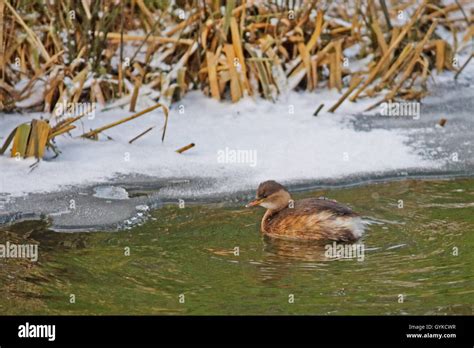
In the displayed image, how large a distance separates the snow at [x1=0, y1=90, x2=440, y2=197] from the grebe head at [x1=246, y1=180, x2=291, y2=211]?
501mm

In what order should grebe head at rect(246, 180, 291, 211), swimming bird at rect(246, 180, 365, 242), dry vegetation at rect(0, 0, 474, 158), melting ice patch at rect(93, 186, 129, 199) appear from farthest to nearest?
1. dry vegetation at rect(0, 0, 474, 158)
2. melting ice patch at rect(93, 186, 129, 199)
3. grebe head at rect(246, 180, 291, 211)
4. swimming bird at rect(246, 180, 365, 242)

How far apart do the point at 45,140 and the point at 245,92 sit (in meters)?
2.11

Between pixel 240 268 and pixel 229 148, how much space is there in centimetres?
236

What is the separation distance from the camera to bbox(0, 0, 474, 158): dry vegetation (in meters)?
9.53

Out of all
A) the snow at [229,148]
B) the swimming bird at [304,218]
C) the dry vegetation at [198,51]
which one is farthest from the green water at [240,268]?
the dry vegetation at [198,51]

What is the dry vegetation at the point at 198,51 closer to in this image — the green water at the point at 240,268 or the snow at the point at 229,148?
A: the snow at the point at 229,148

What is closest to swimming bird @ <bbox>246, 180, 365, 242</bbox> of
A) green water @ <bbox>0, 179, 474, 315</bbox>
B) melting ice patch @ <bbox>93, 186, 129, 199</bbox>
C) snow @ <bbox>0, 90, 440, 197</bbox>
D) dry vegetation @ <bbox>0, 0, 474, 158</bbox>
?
green water @ <bbox>0, 179, 474, 315</bbox>

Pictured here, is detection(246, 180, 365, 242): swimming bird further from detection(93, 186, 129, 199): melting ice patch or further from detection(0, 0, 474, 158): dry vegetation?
detection(0, 0, 474, 158): dry vegetation

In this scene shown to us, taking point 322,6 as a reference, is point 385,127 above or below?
below

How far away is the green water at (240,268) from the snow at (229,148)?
0.63 m

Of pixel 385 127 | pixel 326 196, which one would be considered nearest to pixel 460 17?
pixel 385 127

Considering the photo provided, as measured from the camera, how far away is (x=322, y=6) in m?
10.7
